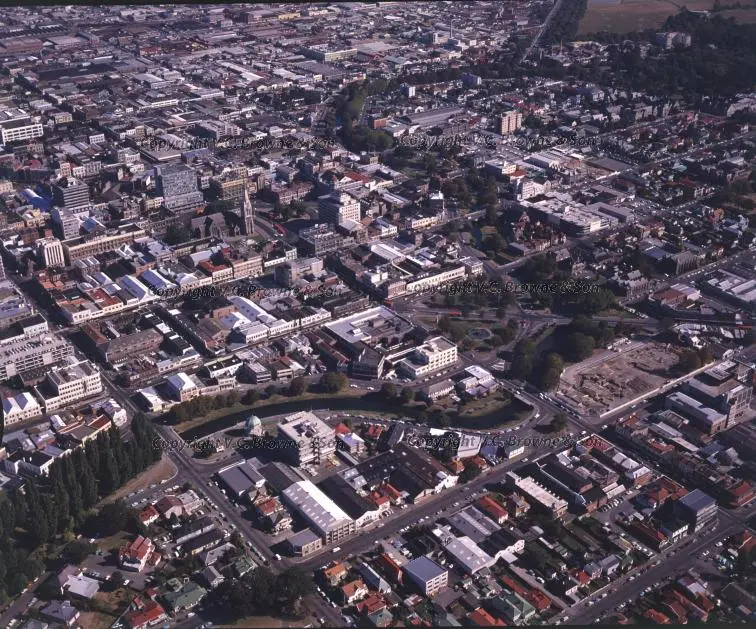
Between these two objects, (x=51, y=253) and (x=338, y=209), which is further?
(x=338, y=209)

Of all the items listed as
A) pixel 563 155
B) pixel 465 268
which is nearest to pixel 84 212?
pixel 465 268

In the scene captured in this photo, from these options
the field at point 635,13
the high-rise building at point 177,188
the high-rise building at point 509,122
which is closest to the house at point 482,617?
the high-rise building at point 177,188

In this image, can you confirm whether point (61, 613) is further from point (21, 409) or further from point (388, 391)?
point (388, 391)

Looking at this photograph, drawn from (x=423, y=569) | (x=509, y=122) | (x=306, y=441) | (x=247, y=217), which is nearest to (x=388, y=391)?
(x=306, y=441)

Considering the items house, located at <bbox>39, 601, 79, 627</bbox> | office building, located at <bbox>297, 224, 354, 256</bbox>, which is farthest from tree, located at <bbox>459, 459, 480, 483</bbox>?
office building, located at <bbox>297, 224, 354, 256</bbox>

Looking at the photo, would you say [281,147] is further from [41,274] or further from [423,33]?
[423,33]

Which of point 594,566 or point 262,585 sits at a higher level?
point 262,585

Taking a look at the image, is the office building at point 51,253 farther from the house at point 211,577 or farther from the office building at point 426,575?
the office building at point 426,575
